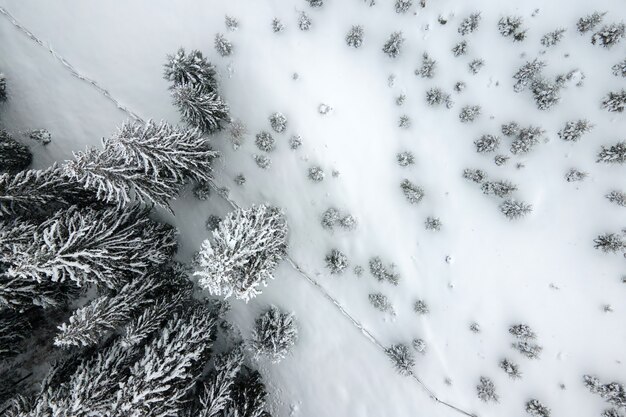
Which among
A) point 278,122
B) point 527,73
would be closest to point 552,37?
point 527,73

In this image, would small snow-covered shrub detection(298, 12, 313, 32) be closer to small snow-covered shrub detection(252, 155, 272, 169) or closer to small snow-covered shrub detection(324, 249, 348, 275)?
small snow-covered shrub detection(252, 155, 272, 169)

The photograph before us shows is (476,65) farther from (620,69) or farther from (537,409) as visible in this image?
(537,409)

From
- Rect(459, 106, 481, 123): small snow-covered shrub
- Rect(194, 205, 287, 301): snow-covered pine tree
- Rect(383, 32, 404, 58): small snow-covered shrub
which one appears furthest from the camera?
Rect(383, 32, 404, 58): small snow-covered shrub

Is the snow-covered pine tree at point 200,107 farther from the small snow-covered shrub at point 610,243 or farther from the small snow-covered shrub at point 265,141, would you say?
the small snow-covered shrub at point 610,243

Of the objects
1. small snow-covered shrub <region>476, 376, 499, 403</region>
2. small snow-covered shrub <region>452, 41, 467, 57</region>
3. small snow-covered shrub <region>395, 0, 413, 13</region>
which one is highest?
small snow-covered shrub <region>395, 0, 413, 13</region>

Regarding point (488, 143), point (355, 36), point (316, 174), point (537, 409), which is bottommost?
point (537, 409)

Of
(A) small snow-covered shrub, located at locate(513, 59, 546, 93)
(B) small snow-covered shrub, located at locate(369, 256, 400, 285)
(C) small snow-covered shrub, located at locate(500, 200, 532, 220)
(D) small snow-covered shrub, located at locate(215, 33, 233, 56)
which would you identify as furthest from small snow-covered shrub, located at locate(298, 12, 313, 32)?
(C) small snow-covered shrub, located at locate(500, 200, 532, 220)
